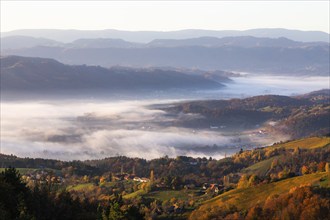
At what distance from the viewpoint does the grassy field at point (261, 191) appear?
288 ft

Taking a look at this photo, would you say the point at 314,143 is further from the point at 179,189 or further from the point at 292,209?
the point at 292,209

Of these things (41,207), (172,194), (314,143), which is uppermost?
(314,143)

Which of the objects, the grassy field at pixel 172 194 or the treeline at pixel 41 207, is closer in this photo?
the treeline at pixel 41 207

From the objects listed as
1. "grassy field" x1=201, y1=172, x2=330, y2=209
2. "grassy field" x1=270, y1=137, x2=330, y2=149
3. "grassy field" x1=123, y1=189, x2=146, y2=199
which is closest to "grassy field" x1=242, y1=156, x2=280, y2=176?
"grassy field" x1=270, y1=137, x2=330, y2=149

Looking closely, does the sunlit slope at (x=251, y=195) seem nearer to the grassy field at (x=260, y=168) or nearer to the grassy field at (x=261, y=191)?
the grassy field at (x=261, y=191)

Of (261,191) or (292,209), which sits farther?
(261,191)

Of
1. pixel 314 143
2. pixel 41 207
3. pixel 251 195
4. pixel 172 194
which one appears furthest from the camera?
pixel 314 143

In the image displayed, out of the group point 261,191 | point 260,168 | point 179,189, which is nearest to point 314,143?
point 260,168

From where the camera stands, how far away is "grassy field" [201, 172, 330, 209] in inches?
3455

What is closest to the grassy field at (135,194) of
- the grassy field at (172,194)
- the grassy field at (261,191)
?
the grassy field at (172,194)

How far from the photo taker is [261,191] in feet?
317

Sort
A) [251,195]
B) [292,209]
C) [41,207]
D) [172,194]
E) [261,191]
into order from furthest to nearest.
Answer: [172,194] < [261,191] < [251,195] < [292,209] < [41,207]

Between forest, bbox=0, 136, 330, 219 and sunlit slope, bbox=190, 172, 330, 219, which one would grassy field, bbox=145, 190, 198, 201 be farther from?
sunlit slope, bbox=190, 172, 330, 219

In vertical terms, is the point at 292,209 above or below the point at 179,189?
above
